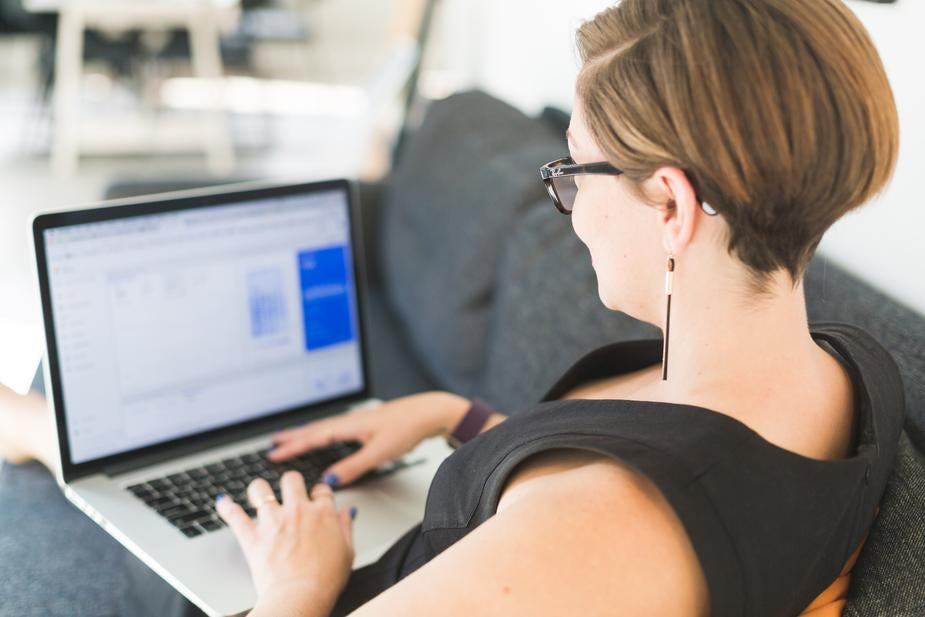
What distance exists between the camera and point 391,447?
4.11ft

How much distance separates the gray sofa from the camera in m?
0.93

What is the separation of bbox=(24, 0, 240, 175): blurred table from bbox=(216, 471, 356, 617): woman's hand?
3.68 meters

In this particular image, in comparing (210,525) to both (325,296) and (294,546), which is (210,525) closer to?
(294,546)

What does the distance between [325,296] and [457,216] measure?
1.92ft

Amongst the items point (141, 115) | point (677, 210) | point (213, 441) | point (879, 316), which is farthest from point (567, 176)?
point (141, 115)

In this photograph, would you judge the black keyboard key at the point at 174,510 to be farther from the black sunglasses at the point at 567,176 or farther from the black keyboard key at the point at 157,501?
the black sunglasses at the point at 567,176

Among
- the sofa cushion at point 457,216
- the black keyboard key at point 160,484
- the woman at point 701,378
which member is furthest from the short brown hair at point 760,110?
the sofa cushion at point 457,216

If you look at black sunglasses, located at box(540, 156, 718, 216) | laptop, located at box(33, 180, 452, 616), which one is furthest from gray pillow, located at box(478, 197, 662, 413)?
black sunglasses, located at box(540, 156, 718, 216)

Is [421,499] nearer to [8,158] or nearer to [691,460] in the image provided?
[691,460]

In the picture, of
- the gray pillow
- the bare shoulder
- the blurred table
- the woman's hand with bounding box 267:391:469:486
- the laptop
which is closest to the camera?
the bare shoulder

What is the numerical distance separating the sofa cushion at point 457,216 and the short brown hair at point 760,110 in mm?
976

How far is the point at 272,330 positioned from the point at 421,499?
0.31 meters

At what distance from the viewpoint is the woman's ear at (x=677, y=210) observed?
74 cm

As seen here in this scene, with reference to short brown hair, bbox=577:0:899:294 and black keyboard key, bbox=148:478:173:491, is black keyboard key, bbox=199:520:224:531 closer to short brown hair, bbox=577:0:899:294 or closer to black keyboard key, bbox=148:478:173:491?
black keyboard key, bbox=148:478:173:491
